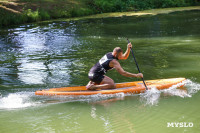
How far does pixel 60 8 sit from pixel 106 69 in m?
18.1

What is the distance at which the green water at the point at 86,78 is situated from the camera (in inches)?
220

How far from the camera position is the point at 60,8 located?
24062 millimetres

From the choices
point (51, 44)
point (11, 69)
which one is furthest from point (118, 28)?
point (11, 69)

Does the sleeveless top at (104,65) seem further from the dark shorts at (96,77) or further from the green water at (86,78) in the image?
the green water at (86,78)

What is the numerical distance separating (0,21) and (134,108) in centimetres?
1648

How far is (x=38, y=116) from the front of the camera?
602cm

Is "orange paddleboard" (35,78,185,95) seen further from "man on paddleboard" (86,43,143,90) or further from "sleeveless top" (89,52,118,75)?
"sleeveless top" (89,52,118,75)

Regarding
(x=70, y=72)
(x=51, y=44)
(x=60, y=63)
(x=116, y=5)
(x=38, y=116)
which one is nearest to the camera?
(x=38, y=116)

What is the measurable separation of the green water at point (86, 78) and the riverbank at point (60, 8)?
388 cm

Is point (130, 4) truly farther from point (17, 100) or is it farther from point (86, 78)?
point (17, 100)

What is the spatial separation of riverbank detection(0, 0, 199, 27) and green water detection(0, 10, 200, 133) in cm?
388

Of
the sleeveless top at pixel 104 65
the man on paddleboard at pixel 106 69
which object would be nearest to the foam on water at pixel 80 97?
the man on paddleboard at pixel 106 69

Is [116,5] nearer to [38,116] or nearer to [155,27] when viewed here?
[155,27]

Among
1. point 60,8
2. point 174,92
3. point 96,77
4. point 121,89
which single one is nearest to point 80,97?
point 96,77
